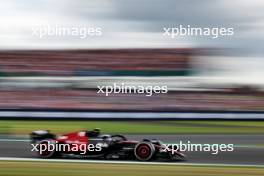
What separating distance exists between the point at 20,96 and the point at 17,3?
0.67 metres

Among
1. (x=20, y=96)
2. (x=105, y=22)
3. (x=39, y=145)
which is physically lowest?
(x=39, y=145)

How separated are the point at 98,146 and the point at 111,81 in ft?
1.50

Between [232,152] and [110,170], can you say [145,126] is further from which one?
[232,152]

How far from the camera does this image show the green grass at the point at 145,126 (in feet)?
15.4

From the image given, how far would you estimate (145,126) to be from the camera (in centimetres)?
478

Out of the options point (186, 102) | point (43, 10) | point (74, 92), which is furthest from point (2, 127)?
point (186, 102)

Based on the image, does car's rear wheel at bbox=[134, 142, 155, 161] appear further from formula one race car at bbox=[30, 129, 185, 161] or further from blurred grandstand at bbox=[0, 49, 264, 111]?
blurred grandstand at bbox=[0, 49, 264, 111]

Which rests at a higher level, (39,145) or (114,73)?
(114,73)

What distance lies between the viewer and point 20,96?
4.87 meters

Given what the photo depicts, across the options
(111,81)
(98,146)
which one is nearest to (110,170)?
(98,146)

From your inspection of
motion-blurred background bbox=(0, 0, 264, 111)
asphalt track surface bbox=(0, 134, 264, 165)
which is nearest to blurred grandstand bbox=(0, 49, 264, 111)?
motion-blurred background bbox=(0, 0, 264, 111)

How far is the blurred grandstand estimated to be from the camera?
472 cm

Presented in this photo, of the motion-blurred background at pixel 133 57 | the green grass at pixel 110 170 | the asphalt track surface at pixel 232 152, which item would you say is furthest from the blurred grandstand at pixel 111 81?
the green grass at pixel 110 170

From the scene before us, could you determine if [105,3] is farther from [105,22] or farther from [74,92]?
[74,92]
